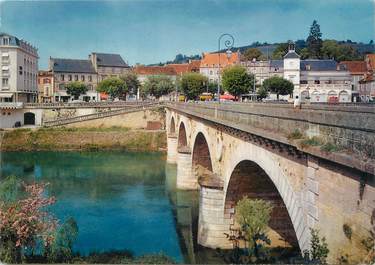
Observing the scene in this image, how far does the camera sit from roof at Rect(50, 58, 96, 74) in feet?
293

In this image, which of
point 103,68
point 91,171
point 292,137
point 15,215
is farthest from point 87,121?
point 292,137

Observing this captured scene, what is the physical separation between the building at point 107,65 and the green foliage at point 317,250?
286 ft

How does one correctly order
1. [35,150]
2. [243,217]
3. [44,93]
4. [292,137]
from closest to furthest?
1. [292,137]
2. [243,217]
3. [35,150]
4. [44,93]

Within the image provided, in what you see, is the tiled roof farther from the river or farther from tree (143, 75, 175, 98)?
the river

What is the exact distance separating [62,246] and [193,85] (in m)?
52.9

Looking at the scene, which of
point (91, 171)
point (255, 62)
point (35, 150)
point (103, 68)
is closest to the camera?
point (91, 171)

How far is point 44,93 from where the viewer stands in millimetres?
86562

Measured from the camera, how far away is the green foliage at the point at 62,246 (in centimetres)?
1386

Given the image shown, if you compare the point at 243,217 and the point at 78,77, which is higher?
the point at 78,77

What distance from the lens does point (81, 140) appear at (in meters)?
57.6

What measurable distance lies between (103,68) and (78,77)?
6.28 meters

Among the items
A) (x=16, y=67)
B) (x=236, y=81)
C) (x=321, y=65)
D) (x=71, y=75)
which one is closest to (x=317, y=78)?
(x=321, y=65)

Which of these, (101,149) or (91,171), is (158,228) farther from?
(101,149)

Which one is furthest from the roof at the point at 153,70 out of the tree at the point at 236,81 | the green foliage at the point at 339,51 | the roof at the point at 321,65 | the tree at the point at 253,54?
the tree at the point at 236,81
